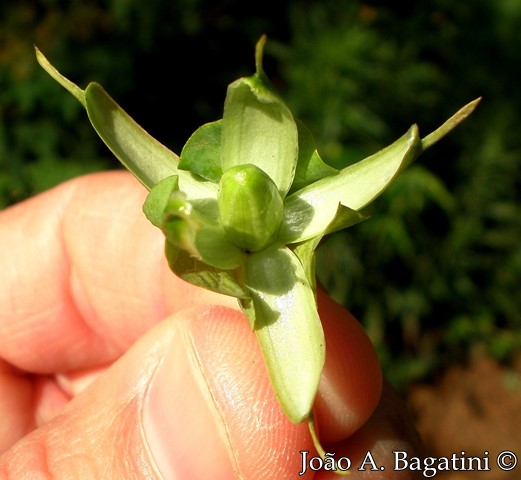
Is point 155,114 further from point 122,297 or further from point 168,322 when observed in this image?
point 168,322

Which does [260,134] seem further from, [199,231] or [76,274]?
[76,274]

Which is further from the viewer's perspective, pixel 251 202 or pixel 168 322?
A: pixel 168 322

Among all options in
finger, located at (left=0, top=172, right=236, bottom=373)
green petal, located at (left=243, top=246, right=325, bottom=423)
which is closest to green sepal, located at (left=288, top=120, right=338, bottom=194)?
green petal, located at (left=243, top=246, right=325, bottom=423)

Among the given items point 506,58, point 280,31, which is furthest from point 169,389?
point 506,58

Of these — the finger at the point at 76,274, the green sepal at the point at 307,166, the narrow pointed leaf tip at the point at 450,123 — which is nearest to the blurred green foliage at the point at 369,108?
the finger at the point at 76,274

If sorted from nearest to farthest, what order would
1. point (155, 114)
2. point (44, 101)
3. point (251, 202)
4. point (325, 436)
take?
point (251, 202)
point (325, 436)
point (44, 101)
point (155, 114)

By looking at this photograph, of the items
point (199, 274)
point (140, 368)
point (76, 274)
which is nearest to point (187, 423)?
point (140, 368)
